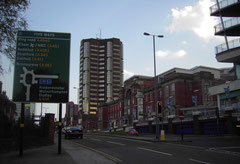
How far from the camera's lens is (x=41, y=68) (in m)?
12.1

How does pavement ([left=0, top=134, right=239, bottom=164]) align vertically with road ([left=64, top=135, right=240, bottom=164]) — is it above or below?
above

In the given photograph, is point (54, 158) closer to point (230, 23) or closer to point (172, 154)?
point (172, 154)

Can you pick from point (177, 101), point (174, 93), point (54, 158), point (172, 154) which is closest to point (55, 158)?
point (54, 158)

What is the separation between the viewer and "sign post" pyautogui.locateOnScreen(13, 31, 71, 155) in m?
11.8

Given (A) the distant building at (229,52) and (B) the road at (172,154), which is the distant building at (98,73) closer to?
(A) the distant building at (229,52)

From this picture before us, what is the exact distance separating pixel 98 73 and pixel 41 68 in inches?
5904

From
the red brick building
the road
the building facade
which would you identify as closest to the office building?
the building facade

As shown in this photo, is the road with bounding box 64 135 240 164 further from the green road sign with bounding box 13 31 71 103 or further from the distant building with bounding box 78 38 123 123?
the distant building with bounding box 78 38 123 123

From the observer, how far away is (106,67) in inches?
6388

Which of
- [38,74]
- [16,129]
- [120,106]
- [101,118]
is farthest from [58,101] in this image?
[101,118]

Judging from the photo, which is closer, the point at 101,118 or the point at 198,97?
the point at 198,97

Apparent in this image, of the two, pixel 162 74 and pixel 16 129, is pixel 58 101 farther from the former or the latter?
pixel 162 74

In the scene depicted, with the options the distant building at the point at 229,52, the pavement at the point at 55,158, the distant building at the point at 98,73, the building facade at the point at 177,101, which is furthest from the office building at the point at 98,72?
the pavement at the point at 55,158

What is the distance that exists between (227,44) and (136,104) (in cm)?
A: 4568
